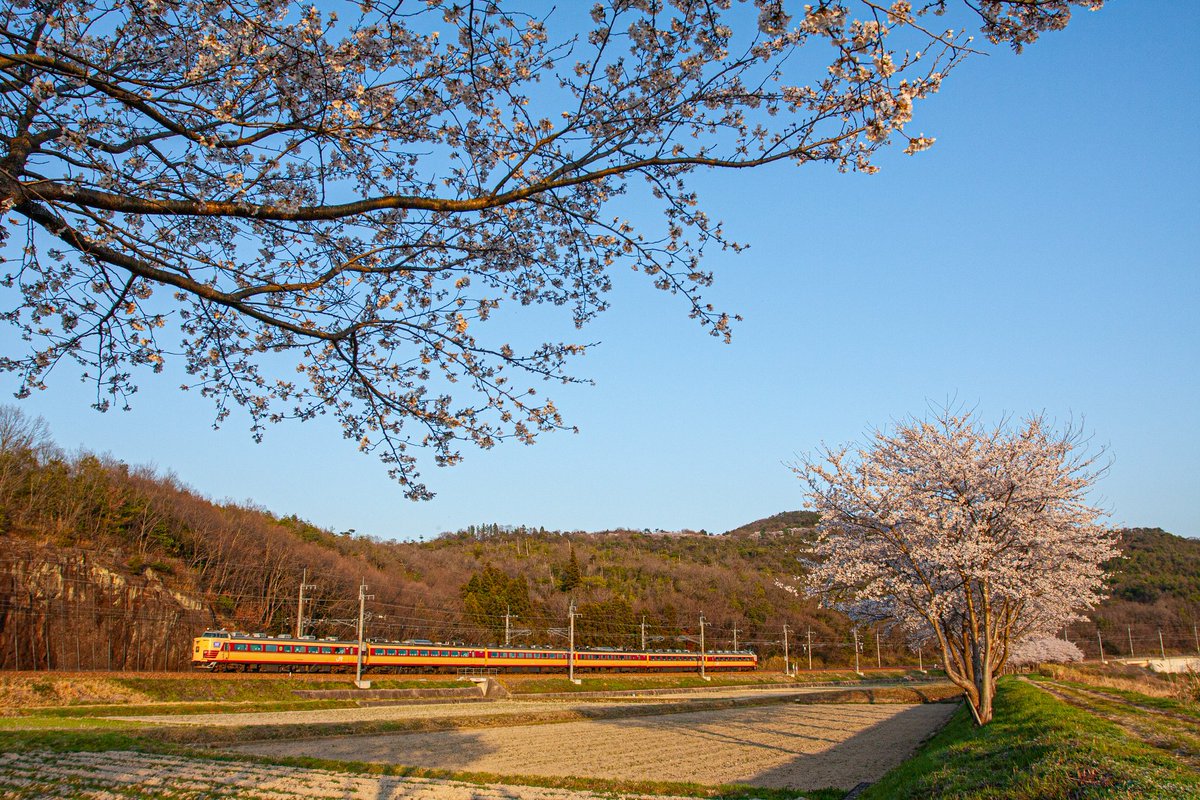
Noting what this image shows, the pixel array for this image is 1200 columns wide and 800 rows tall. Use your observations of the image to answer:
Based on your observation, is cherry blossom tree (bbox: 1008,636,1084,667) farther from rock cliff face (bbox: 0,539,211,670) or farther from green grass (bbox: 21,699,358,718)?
rock cliff face (bbox: 0,539,211,670)

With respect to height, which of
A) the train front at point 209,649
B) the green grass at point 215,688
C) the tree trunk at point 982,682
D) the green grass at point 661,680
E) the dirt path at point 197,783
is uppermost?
the tree trunk at point 982,682

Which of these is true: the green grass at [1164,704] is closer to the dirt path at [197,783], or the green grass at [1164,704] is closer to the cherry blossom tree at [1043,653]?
the dirt path at [197,783]

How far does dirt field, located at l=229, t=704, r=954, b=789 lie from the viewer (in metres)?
14.1

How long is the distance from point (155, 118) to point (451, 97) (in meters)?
1.90

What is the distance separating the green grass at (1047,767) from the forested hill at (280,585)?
507 cm

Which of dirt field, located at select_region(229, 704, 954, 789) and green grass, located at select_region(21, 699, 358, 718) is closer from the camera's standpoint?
dirt field, located at select_region(229, 704, 954, 789)

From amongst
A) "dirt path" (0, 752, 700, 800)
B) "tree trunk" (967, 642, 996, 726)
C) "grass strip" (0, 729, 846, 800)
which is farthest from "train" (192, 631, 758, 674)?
"tree trunk" (967, 642, 996, 726)

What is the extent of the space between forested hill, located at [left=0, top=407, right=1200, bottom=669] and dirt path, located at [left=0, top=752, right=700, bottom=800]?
789 cm

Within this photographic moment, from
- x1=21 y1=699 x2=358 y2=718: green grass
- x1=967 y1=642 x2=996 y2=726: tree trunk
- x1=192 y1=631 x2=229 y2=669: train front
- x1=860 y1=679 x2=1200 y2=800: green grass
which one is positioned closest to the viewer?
x1=860 y1=679 x2=1200 y2=800: green grass

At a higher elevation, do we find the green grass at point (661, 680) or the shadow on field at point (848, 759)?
the shadow on field at point (848, 759)

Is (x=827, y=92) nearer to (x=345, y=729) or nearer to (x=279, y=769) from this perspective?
(x=279, y=769)

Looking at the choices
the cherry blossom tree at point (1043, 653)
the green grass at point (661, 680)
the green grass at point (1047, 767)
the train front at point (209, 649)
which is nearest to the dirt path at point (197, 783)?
the green grass at point (1047, 767)

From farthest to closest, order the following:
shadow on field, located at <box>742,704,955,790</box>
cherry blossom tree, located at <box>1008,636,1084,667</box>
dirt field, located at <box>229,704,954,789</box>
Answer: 1. cherry blossom tree, located at <box>1008,636,1084,667</box>
2. dirt field, located at <box>229,704,954,789</box>
3. shadow on field, located at <box>742,704,955,790</box>

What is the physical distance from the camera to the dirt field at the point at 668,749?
1407cm
